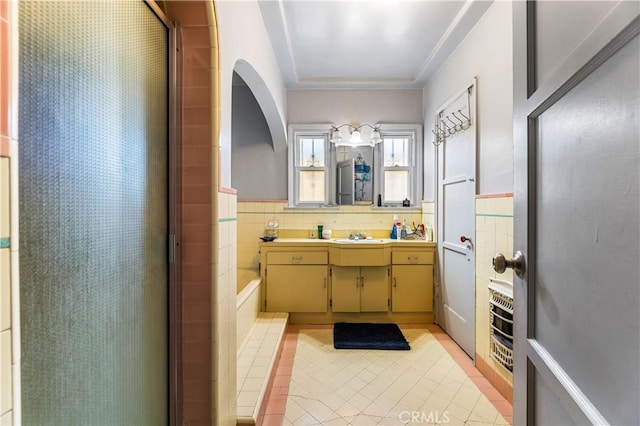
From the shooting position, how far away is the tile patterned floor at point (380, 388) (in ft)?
5.20

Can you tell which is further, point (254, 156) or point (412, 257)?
point (254, 156)

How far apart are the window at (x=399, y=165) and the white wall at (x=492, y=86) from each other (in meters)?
0.85

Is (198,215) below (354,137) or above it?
below

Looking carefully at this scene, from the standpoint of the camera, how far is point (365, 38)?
2281 millimetres

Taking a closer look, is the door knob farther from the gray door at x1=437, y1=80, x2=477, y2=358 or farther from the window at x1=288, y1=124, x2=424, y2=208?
the window at x1=288, y1=124, x2=424, y2=208

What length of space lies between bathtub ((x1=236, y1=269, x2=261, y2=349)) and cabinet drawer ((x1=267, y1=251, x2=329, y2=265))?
10.7 inches

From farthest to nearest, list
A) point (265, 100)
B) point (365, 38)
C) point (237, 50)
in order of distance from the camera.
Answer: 1. point (265, 100)
2. point (365, 38)
3. point (237, 50)

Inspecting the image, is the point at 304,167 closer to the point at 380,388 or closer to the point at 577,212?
the point at 380,388

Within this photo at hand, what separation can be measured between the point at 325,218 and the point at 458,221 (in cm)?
143

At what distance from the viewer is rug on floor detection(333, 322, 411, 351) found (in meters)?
2.36

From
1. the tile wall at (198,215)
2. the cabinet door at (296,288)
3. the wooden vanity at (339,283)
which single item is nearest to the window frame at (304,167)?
the wooden vanity at (339,283)

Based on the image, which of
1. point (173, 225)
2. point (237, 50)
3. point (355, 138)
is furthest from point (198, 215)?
point (355, 138)

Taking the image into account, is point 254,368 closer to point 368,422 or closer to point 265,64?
point 368,422

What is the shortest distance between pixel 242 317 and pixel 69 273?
168 cm
